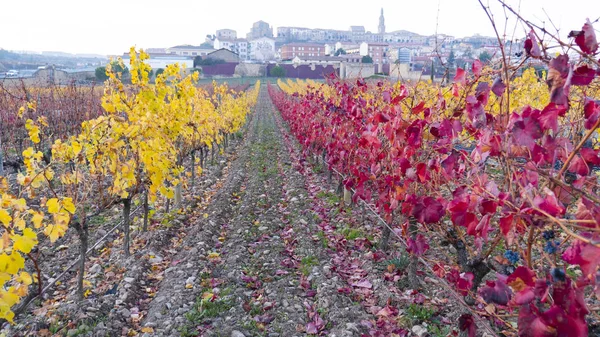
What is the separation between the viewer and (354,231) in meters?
6.15

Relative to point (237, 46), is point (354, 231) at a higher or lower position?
lower

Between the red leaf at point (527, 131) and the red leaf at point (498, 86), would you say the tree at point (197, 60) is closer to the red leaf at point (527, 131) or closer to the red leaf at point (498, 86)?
the red leaf at point (498, 86)

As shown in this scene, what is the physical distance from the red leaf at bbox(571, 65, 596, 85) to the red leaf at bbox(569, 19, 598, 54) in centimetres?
10

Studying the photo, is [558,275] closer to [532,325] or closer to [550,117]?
[532,325]

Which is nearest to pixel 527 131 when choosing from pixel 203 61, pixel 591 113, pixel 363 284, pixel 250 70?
pixel 591 113

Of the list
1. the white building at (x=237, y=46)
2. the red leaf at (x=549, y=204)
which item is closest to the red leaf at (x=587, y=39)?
the red leaf at (x=549, y=204)

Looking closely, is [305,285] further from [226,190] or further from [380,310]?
[226,190]

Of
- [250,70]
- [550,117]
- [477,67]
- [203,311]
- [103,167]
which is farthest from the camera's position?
[250,70]

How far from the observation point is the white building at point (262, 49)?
4702 inches

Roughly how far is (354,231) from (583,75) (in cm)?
488

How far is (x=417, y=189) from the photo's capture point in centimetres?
398

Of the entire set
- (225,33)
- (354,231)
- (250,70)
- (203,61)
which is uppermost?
(225,33)

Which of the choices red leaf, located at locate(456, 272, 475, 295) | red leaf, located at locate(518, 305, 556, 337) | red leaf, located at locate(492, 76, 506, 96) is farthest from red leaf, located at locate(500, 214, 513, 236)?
red leaf, located at locate(456, 272, 475, 295)

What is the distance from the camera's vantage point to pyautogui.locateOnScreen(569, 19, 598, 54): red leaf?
1333 mm
